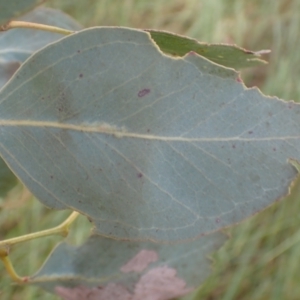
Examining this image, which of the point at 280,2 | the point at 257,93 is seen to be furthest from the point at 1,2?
the point at 280,2

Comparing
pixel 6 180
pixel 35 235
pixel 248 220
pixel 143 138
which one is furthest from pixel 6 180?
pixel 248 220

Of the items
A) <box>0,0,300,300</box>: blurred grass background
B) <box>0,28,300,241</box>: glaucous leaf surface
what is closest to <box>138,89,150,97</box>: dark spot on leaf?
<box>0,28,300,241</box>: glaucous leaf surface

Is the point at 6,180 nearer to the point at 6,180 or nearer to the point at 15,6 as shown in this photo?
the point at 6,180

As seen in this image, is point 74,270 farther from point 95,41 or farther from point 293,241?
point 293,241

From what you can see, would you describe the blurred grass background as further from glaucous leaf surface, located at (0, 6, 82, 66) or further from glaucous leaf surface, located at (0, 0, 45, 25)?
glaucous leaf surface, located at (0, 0, 45, 25)

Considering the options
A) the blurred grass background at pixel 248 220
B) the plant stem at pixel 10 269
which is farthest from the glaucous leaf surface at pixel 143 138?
the blurred grass background at pixel 248 220

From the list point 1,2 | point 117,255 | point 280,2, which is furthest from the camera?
point 280,2
